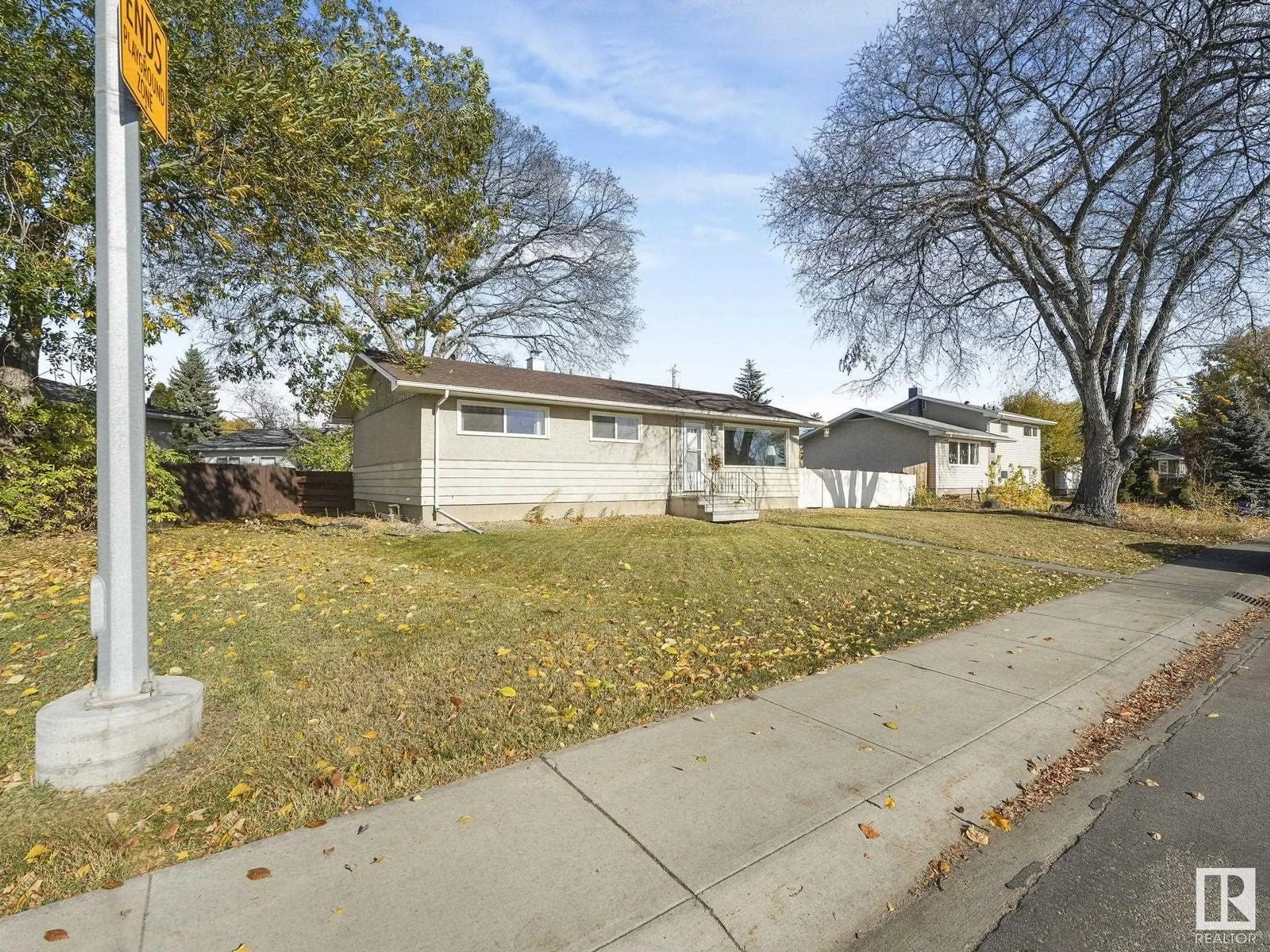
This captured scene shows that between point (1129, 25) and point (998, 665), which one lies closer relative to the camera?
point (998, 665)

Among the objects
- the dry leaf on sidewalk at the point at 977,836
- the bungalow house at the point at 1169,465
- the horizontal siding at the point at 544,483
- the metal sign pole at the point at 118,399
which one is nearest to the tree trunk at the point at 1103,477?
the horizontal siding at the point at 544,483

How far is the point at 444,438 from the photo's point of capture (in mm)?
13531

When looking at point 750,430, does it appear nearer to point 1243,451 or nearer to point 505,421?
point 505,421

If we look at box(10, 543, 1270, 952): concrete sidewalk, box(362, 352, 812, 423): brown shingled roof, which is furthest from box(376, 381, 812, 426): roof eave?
box(10, 543, 1270, 952): concrete sidewalk

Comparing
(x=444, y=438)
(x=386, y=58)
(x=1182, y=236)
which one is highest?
(x=386, y=58)

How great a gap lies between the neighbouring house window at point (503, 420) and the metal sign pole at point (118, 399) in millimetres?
10518

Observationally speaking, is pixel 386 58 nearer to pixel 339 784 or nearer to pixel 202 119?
pixel 202 119

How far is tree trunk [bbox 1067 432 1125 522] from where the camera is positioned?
59.3 feet

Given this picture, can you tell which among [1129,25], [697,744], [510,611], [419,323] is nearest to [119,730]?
[697,744]

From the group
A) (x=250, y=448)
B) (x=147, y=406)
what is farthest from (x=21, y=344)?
(x=250, y=448)

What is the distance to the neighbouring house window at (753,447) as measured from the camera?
18688mm

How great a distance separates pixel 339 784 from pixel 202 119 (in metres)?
8.94

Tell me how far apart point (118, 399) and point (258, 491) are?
57.2ft

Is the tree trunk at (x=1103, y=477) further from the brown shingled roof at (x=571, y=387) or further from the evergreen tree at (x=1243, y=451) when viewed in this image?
the evergreen tree at (x=1243, y=451)
